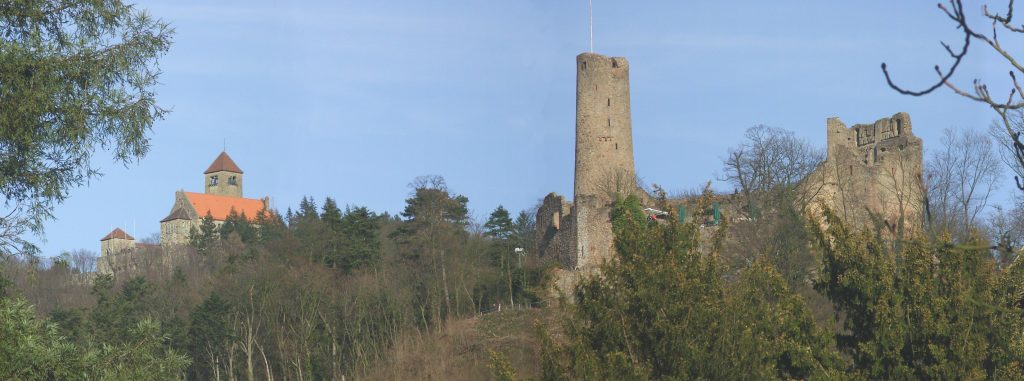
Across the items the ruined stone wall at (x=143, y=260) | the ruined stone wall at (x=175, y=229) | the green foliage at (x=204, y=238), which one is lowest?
the ruined stone wall at (x=143, y=260)

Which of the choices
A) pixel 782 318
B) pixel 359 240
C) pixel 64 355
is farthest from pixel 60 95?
pixel 359 240

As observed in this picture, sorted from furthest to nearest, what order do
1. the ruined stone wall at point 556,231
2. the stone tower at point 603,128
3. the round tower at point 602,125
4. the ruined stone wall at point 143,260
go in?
the ruined stone wall at point 143,260 → the round tower at point 602,125 → the stone tower at point 603,128 → the ruined stone wall at point 556,231

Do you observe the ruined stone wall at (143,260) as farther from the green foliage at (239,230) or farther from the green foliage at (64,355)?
the green foliage at (64,355)

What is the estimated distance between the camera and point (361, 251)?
5031 cm

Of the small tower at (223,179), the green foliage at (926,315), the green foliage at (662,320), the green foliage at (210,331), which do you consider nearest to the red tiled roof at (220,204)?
the small tower at (223,179)

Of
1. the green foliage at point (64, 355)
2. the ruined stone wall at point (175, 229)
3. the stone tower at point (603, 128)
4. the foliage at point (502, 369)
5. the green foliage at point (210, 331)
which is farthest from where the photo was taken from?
the ruined stone wall at point (175, 229)

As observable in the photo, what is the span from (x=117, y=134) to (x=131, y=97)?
1.11 feet

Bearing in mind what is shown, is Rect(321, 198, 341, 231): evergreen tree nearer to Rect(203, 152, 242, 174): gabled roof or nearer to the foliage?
the foliage

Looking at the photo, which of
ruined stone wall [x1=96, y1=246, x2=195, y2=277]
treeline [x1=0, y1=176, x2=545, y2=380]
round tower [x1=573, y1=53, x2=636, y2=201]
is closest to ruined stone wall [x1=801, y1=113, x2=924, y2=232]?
round tower [x1=573, y1=53, x2=636, y2=201]

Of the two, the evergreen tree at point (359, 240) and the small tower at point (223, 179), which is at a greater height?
the small tower at point (223, 179)

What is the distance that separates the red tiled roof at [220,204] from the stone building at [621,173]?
72.1m

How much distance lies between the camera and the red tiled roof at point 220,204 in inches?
4466

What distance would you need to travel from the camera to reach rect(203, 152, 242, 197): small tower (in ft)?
417

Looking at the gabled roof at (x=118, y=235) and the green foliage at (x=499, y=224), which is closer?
the green foliage at (x=499, y=224)
